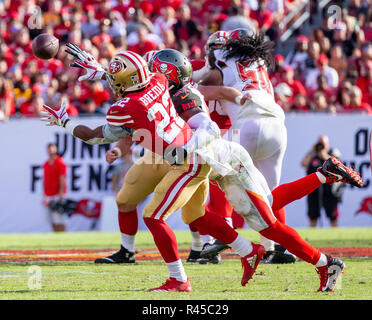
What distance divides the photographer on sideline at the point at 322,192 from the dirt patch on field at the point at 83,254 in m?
2.94

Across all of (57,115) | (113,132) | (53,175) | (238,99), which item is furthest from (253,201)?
(53,175)

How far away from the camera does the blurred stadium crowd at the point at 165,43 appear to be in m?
12.2

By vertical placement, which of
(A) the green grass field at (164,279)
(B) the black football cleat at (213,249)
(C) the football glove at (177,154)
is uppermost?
(C) the football glove at (177,154)

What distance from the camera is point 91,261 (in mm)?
7176

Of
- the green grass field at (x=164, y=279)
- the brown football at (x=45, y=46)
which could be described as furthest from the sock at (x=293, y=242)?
the brown football at (x=45, y=46)

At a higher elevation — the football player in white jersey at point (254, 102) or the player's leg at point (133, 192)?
the football player in white jersey at point (254, 102)

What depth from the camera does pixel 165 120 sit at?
5160 millimetres

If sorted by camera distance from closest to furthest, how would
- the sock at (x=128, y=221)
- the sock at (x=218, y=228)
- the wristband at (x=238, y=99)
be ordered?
the sock at (x=218, y=228), the wristband at (x=238, y=99), the sock at (x=128, y=221)

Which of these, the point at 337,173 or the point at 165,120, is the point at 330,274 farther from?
the point at 165,120

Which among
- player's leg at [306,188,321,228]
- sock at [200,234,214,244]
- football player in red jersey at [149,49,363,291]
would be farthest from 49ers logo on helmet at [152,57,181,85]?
player's leg at [306,188,321,228]

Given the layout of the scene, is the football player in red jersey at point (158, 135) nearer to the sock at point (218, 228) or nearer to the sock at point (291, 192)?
the sock at point (218, 228)
